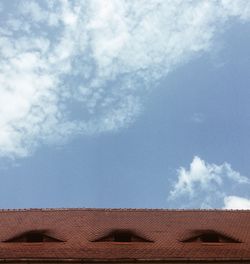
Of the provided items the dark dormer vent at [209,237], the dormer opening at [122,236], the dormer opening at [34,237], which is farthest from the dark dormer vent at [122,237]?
the dormer opening at [34,237]

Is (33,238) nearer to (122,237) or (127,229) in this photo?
(122,237)

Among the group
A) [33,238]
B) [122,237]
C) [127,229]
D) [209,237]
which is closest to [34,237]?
[33,238]

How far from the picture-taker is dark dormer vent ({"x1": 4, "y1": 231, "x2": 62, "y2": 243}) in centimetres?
2091

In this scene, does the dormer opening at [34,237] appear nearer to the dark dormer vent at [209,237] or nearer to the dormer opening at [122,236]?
the dormer opening at [122,236]

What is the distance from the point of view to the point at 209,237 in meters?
21.7

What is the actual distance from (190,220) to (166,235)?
2.86 m

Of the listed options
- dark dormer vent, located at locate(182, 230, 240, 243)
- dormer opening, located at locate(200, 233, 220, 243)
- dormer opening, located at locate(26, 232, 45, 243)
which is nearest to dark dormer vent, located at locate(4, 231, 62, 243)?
dormer opening, located at locate(26, 232, 45, 243)

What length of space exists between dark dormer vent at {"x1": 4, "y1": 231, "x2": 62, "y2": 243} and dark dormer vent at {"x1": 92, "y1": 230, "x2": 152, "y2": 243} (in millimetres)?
1904

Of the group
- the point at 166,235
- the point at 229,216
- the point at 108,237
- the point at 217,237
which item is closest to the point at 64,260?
the point at 108,237

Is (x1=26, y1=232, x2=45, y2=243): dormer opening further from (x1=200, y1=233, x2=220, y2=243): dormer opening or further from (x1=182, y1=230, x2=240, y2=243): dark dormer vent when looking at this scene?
(x1=200, y1=233, x2=220, y2=243): dormer opening

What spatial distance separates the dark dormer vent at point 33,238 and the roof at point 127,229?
98mm

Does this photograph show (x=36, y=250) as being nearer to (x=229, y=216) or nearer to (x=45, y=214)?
(x=45, y=214)

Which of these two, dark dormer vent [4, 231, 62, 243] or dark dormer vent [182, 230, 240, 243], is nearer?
dark dormer vent [4, 231, 62, 243]

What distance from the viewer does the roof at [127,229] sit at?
757 inches
